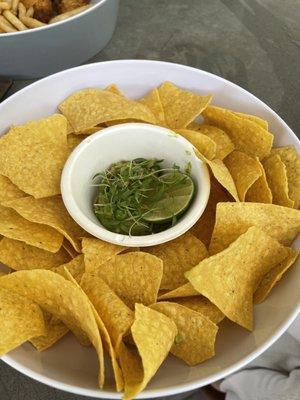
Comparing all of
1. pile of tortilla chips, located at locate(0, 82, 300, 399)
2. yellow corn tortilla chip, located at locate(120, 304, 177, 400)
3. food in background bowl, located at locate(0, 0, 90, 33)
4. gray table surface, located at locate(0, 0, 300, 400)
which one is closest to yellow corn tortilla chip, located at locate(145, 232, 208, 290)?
pile of tortilla chips, located at locate(0, 82, 300, 399)

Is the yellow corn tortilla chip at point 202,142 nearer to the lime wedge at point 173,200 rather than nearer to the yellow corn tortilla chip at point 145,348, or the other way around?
the lime wedge at point 173,200

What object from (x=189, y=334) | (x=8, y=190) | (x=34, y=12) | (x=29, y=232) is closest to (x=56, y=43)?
(x=34, y=12)

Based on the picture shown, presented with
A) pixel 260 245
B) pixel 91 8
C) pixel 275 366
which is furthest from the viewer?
pixel 91 8

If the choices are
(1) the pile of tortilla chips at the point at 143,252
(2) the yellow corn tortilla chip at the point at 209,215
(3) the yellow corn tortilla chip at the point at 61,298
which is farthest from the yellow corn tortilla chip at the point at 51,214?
(2) the yellow corn tortilla chip at the point at 209,215

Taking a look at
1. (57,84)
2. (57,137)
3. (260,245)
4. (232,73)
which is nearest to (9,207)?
(57,137)

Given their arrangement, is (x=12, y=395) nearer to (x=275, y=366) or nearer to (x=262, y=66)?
(x=275, y=366)

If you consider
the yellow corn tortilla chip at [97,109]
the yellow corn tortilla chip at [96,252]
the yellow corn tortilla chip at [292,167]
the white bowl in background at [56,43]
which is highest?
the white bowl in background at [56,43]

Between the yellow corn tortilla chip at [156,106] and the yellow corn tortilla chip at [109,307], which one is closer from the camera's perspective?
the yellow corn tortilla chip at [109,307]
